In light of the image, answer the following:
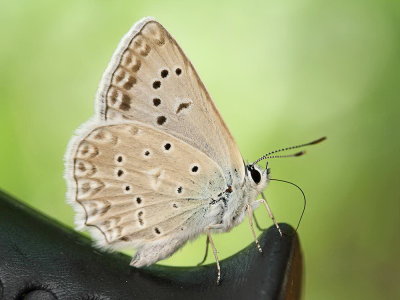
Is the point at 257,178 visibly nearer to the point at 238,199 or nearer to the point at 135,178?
the point at 238,199

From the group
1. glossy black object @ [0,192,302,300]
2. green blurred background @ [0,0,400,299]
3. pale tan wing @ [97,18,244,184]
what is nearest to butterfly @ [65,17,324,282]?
pale tan wing @ [97,18,244,184]

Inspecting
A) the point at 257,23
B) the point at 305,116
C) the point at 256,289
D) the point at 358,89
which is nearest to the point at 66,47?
the point at 257,23

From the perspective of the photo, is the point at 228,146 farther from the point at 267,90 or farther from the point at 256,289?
the point at 267,90

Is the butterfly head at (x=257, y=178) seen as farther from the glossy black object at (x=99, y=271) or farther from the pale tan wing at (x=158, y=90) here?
the glossy black object at (x=99, y=271)

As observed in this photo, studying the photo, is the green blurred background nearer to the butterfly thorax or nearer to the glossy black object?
the butterfly thorax

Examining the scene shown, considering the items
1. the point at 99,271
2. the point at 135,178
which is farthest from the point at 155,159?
the point at 99,271

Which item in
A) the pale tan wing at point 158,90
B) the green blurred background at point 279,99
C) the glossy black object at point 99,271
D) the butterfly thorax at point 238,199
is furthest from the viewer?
the green blurred background at point 279,99

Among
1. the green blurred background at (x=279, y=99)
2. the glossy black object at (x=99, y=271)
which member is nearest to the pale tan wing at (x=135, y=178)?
the glossy black object at (x=99, y=271)
